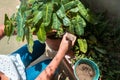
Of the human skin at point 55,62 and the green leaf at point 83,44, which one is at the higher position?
the human skin at point 55,62

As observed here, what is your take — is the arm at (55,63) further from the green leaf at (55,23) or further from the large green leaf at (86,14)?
the large green leaf at (86,14)

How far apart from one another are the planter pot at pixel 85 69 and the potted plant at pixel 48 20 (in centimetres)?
11

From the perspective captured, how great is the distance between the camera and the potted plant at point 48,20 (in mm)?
1974

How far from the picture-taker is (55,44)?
2.15m

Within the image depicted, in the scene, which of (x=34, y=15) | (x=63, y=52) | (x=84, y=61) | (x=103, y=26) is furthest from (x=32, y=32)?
(x=103, y=26)

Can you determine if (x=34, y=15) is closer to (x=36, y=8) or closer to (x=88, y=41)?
(x=36, y=8)

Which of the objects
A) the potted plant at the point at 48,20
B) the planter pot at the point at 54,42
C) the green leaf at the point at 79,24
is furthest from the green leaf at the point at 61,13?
the planter pot at the point at 54,42

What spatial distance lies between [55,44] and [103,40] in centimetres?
42

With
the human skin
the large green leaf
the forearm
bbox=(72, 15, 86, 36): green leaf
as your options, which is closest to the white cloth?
the human skin

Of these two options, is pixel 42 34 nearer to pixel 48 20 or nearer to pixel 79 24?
pixel 48 20

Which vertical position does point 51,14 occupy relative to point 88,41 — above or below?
above

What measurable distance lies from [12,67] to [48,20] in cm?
45

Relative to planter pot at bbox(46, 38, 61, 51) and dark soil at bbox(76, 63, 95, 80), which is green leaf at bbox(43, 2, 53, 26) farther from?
dark soil at bbox(76, 63, 95, 80)

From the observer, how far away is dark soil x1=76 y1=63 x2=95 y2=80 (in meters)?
1.98
